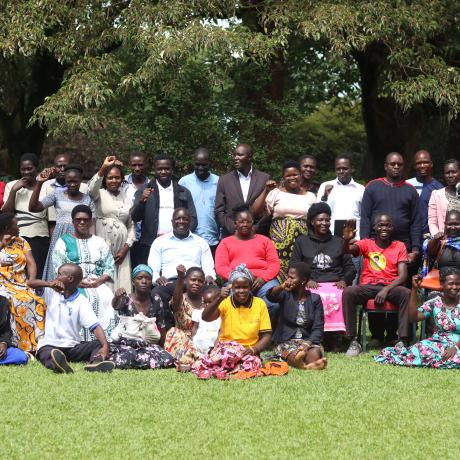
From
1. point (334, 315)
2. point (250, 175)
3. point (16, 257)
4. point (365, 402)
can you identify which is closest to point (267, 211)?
point (250, 175)

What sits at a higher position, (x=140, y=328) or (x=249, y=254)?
(x=249, y=254)

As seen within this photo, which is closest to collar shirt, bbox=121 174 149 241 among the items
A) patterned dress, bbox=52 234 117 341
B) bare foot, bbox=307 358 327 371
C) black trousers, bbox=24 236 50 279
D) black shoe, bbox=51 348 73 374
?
patterned dress, bbox=52 234 117 341

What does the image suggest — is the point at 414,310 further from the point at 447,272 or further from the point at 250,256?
the point at 250,256

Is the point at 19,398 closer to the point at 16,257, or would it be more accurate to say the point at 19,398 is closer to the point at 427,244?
the point at 16,257

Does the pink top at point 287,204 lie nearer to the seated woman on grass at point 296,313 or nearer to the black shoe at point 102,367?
the seated woman on grass at point 296,313

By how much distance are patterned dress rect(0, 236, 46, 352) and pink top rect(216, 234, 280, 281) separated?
194 centimetres

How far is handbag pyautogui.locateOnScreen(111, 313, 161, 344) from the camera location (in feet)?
32.2

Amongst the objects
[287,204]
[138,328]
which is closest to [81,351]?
[138,328]

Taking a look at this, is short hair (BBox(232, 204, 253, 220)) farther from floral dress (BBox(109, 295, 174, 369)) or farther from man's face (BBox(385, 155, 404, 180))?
floral dress (BBox(109, 295, 174, 369))

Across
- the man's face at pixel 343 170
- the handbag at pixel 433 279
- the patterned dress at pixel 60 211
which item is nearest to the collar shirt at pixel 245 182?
the man's face at pixel 343 170

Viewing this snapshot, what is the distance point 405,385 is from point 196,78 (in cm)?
796

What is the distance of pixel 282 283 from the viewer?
10.6 m

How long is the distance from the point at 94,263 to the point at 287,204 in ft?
7.29

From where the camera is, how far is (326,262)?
10531 mm
